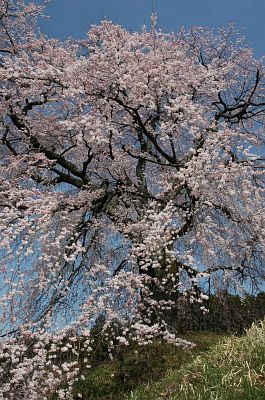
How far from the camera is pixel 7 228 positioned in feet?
24.1

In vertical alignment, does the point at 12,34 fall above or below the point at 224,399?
above

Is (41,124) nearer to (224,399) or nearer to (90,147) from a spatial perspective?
(90,147)

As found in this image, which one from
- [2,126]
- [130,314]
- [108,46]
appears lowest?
[130,314]

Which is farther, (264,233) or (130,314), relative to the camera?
(264,233)

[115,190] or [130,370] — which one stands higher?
[115,190]

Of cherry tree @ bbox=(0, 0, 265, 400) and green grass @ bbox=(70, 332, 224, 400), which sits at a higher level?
cherry tree @ bbox=(0, 0, 265, 400)

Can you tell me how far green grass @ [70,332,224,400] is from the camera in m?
7.98

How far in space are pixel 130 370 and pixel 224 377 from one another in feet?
12.5

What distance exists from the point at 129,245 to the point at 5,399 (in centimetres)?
360

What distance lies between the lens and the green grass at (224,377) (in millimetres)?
4723

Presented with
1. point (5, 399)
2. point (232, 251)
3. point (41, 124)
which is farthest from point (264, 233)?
point (41, 124)

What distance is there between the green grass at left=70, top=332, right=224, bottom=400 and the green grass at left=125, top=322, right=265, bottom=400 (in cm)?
108

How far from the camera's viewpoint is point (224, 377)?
16.3ft

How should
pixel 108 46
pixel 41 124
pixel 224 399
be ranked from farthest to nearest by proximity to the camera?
pixel 41 124, pixel 108 46, pixel 224 399
